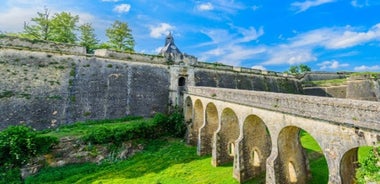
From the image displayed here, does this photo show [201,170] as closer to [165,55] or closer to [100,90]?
[100,90]

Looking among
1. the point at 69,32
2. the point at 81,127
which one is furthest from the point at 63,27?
the point at 81,127

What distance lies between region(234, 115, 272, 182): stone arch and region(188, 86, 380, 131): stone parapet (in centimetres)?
155

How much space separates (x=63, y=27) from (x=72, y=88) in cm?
1078

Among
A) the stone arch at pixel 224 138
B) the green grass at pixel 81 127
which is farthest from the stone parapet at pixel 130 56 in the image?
the stone arch at pixel 224 138

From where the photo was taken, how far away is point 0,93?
15984 millimetres

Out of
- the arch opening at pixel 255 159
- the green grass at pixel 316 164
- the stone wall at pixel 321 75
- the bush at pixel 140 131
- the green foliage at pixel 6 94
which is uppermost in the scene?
the stone wall at pixel 321 75

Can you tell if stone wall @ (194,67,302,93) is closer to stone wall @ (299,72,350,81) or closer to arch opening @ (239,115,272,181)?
stone wall @ (299,72,350,81)

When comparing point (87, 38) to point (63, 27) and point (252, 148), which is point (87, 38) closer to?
point (63, 27)

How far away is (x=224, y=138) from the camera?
46.2 feet

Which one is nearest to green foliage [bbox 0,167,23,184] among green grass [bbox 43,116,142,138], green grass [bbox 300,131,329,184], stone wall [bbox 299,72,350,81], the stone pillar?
green grass [bbox 43,116,142,138]

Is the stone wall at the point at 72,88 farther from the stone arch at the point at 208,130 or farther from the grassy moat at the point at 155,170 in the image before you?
the stone arch at the point at 208,130

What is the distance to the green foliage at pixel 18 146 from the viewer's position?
12.0m

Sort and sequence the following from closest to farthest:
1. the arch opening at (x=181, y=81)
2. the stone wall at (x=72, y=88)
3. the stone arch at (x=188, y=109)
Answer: the stone wall at (x=72, y=88) < the stone arch at (x=188, y=109) < the arch opening at (x=181, y=81)

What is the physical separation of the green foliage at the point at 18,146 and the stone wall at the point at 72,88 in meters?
3.95
